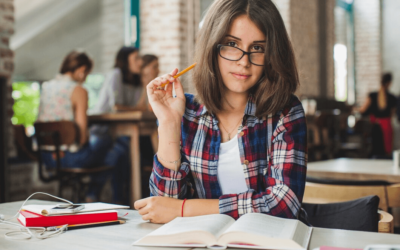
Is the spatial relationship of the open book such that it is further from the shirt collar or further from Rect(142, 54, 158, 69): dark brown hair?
Rect(142, 54, 158, 69): dark brown hair

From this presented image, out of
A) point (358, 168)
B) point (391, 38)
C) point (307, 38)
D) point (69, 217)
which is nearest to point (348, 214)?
point (69, 217)

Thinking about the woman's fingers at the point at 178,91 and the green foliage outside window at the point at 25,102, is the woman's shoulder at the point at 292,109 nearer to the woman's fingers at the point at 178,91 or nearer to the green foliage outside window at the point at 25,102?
the woman's fingers at the point at 178,91

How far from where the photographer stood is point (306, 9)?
24.8 ft

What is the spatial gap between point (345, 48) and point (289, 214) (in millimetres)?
9243

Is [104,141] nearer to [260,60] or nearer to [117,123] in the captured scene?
[117,123]

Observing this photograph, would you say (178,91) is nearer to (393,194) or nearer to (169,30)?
(393,194)

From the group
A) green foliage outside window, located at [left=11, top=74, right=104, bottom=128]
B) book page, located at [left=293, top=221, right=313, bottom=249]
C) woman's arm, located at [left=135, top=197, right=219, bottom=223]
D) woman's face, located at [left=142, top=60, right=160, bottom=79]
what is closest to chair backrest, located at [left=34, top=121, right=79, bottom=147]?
green foliage outside window, located at [left=11, top=74, right=104, bottom=128]

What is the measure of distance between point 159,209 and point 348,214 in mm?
644

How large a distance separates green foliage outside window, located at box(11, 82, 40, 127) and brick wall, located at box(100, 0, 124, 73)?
1142 mm

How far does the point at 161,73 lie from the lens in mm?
5188

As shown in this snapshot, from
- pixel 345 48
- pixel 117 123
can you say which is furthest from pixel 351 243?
pixel 345 48

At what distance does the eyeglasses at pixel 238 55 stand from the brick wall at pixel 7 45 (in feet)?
8.23

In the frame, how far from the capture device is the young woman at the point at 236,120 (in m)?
1.35

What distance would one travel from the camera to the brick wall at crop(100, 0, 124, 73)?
5098 mm
